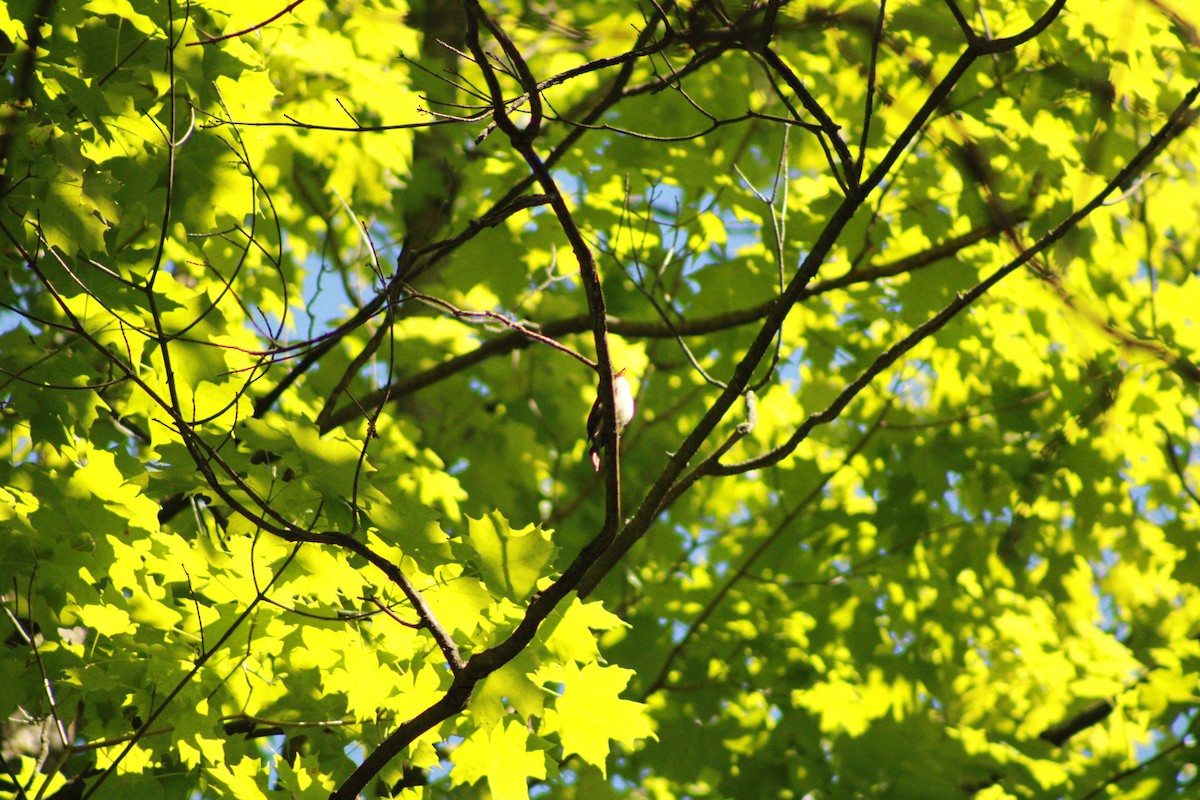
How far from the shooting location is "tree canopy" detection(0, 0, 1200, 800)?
6.17 feet

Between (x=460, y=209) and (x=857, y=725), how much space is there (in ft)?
8.72

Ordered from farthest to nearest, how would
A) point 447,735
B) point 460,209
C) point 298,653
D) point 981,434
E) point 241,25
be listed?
1. point 460,209
2. point 981,434
3. point 241,25
4. point 298,653
5. point 447,735

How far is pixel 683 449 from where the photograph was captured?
180cm

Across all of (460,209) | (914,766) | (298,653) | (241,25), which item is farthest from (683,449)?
(460,209)

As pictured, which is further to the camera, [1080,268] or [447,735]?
[1080,268]

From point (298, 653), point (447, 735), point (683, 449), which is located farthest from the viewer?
point (298, 653)

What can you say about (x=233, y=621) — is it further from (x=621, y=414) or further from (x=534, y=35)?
(x=534, y=35)

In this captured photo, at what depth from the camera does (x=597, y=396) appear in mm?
1895

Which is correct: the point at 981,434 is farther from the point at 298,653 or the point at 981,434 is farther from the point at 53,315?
the point at 53,315

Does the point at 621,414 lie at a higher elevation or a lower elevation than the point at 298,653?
higher

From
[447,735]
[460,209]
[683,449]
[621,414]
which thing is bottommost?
[447,735]

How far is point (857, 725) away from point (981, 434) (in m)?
1.18

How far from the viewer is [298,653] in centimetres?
219

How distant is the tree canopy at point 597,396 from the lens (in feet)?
6.17
